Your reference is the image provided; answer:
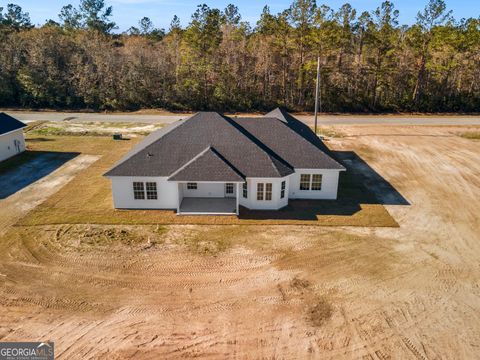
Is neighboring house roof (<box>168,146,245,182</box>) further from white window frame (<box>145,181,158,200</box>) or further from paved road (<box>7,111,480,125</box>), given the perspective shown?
paved road (<box>7,111,480,125</box>)

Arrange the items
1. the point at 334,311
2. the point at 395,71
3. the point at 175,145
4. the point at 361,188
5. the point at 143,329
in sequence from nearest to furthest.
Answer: the point at 143,329 → the point at 334,311 → the point at 175,145 → the point at 361,188 → the point at 395,71

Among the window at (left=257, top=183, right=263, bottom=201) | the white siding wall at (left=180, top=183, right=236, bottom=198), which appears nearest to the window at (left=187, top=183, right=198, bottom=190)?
the white siding wall at (left=180, top=183, right=236, bottom=198)

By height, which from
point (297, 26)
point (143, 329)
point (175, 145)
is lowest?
point (143, 329)

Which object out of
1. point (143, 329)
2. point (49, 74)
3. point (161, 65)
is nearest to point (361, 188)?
point (143, 329)

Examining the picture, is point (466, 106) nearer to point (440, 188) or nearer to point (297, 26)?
point (297, 26)

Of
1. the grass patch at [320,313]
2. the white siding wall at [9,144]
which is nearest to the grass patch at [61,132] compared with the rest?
the white siding wall at [9,144]

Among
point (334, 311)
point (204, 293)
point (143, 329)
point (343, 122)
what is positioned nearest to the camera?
point (143, 329)
